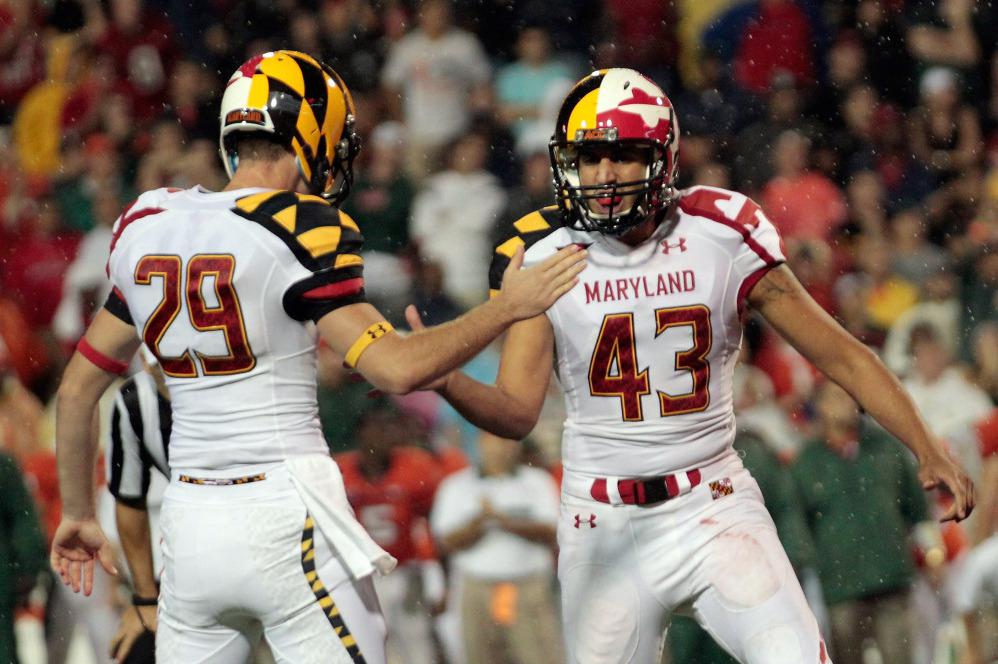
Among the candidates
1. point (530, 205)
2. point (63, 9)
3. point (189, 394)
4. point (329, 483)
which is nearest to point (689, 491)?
point (329, 483)

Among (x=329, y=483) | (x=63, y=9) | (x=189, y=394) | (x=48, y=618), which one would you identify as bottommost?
(x=48, y=618)

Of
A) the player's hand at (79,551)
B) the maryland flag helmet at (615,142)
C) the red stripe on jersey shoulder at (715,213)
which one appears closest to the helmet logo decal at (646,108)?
the maryland flag helmet at (615,142)

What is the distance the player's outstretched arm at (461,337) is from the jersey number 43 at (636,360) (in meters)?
0.60

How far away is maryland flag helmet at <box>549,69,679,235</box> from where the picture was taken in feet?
13.8

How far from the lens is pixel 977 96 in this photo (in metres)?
9.14

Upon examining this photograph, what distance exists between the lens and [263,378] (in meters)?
3.75

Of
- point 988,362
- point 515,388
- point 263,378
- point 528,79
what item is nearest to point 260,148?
point 263,378

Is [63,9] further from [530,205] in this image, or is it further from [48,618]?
[48,618]

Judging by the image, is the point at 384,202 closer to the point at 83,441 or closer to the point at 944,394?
the point at 944,394

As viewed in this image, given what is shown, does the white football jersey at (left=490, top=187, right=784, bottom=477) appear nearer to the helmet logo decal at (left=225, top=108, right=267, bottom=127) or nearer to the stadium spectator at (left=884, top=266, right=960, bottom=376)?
the helmet logo decal at (left=225, top=108, right=267, bottom=127)

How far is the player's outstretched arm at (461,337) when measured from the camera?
3.57m

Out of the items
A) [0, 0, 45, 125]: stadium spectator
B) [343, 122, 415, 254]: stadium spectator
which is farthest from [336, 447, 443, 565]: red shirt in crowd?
[0, 0, 45, 125]: stadium spectator

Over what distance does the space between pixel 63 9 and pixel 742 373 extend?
19.4 ft

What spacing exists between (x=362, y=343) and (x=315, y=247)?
0.24m
